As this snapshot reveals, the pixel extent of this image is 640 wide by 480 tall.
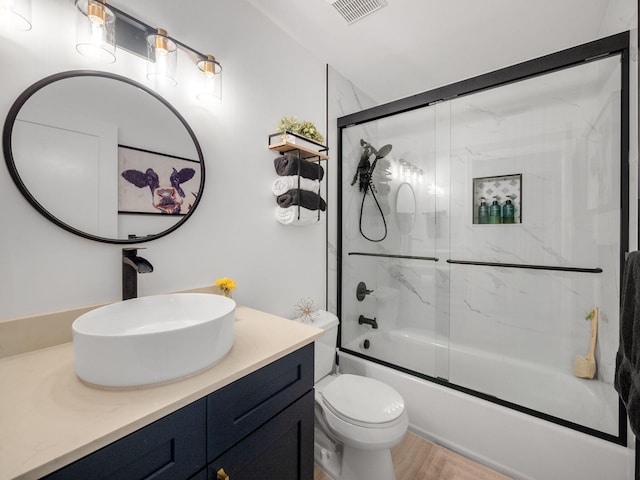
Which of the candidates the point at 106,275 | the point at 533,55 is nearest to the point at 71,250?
the point at 106,275

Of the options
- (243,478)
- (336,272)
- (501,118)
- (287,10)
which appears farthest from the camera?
(336,272)

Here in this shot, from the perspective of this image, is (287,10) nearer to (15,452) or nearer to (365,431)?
(15,452)

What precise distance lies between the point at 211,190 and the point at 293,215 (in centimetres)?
45

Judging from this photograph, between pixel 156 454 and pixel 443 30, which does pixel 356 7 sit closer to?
pixel 443 30

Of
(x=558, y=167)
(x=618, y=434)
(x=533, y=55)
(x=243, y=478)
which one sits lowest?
(x=618, y=434)

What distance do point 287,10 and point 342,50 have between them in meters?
0.47

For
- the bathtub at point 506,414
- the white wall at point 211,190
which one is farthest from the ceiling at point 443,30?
the bathtub at point 506,414

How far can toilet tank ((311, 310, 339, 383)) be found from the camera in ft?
5.37

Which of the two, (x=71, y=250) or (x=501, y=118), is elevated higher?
(x=501, y=118)

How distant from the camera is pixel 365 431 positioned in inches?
49.3

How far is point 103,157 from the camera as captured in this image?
102 cm

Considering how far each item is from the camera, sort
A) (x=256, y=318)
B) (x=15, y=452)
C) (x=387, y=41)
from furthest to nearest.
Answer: (x=387, y=41) → (x=256, y=318) → (x=15, y=452)

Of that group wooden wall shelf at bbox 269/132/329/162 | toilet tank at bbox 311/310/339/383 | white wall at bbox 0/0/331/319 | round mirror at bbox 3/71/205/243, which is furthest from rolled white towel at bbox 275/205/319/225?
toilet tank at bbox 311/310/339/383

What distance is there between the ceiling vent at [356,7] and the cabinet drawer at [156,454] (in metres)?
1.88
